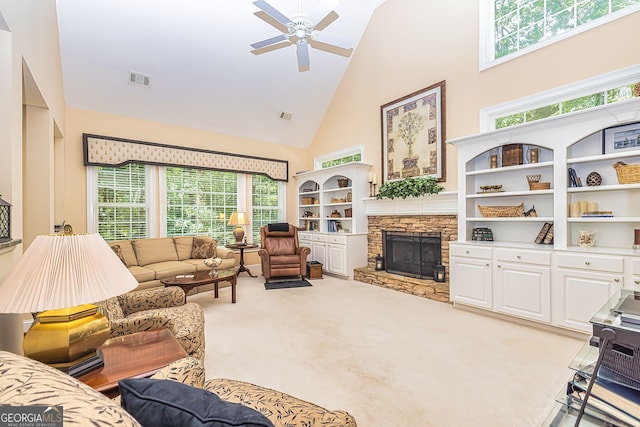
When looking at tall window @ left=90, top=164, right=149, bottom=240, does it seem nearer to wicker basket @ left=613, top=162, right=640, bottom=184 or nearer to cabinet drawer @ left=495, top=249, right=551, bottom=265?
cabinet drawer @ left=495, top=249, right=551, bottom=265

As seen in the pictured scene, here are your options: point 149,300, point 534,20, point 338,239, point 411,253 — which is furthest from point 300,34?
point 411,253

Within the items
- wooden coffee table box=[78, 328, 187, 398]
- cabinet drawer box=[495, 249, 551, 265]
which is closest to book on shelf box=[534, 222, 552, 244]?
cabinet drawer box=[495, 249, 551, 265]

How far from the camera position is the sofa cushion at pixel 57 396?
0.50m

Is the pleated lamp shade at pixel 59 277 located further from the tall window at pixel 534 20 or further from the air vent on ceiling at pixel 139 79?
the tall window at pixel 534 20

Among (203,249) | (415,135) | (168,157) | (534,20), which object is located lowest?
(203,249)

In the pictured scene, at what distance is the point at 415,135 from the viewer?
4992 mm

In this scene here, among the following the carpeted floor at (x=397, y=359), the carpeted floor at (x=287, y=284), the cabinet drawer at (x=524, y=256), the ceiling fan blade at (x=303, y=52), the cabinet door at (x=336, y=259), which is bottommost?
the carpeted floor at (x=397, y=359)

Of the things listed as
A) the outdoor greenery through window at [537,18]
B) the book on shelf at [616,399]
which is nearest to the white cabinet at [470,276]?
the book on shelf at [616,399]

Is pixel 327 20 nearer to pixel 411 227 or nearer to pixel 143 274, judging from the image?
pixel 411 227

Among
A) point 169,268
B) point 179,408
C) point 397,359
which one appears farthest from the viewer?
point 169,268

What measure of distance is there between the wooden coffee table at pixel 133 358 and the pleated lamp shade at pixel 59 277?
0.42m

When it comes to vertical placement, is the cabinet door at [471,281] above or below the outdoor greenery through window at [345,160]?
below

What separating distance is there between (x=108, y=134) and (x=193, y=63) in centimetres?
188

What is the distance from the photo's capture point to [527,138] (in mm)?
3357
